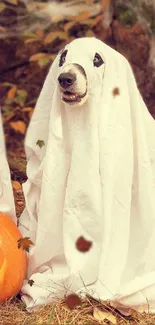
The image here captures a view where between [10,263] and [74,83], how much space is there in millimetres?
832

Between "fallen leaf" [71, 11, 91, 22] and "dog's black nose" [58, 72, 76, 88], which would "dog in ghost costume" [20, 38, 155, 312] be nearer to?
"dog's black nose" [58, 72, 76, 88]

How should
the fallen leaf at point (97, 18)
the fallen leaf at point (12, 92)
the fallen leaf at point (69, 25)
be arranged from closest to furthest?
1. the fallen leaf at point (69, 25)
2. the fallen leaf at point (97, 18)
3. the fallen leaf at point (12, 92)

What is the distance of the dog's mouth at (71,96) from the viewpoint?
2709 mm

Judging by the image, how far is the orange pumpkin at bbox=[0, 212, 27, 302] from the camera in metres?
2.75

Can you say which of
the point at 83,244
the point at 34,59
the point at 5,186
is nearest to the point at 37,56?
the point at 34,59

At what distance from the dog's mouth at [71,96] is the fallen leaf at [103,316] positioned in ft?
2.90

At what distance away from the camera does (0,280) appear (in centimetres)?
271

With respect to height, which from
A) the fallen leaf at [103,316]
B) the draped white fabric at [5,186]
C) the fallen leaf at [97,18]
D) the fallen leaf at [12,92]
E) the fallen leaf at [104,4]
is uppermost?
the fallen leaf at [104,4]

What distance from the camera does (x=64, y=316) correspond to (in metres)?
2.61

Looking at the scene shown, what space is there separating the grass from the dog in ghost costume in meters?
0.05

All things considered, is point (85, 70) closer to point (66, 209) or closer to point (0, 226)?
point (66, 209)

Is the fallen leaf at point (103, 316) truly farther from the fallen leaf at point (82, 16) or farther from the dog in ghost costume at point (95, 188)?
the fallen leaf at point (82, 16)

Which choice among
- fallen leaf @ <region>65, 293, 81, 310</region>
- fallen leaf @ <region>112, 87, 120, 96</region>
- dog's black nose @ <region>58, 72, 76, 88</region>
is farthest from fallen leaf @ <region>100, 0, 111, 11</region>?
fallen leaf @ <region>65, 293, 81, 310</region>

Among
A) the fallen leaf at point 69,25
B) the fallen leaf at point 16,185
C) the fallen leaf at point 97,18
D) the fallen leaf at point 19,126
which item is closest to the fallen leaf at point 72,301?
the fallen leaf at point 16,185
